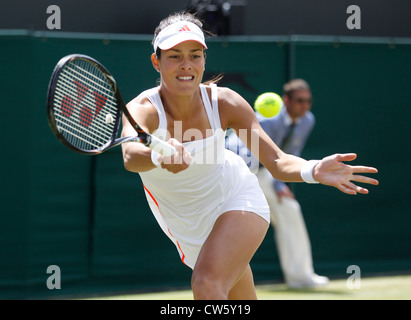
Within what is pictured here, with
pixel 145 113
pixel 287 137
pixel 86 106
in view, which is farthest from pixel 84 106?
pixel 287 137

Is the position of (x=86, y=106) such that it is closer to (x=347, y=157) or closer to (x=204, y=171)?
(x=204, y=171)

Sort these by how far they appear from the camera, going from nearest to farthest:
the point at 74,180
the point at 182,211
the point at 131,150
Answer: the point at 131,150, the point at 182,211, the point at 74,180

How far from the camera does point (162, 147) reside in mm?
3221

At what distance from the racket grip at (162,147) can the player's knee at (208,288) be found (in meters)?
0.68

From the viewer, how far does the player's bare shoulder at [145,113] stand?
3643 millimetres

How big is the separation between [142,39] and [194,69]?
3.12 meters

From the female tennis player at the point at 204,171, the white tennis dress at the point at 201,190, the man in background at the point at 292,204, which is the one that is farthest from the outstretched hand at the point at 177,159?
the man in background at the point at 292,204

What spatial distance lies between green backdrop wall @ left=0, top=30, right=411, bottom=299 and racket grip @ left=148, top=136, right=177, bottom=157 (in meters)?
3.27

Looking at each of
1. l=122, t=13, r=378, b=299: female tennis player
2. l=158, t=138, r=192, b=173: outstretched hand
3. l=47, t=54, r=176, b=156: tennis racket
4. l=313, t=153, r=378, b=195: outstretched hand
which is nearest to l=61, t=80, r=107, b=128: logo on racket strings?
l=47, t=54, r=176, b=156: tennis racket

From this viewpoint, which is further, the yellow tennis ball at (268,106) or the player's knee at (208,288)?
the yellow tennis ball at (268,106)

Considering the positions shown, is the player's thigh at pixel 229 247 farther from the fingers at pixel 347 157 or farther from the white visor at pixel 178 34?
the white visor at pixel 178 34
